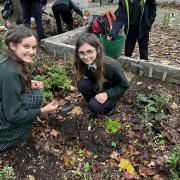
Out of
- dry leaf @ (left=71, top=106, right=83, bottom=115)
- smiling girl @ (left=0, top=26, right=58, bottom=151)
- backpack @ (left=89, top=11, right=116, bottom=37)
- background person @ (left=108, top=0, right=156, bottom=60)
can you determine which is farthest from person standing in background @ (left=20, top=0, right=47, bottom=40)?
smiling girl @ (left=0, top=26, right=58, bottom=151)

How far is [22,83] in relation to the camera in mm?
2996

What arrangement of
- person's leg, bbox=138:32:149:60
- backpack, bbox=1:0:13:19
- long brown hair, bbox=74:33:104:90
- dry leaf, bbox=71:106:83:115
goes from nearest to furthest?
long brown hair, bbox=74:33:104:90 < dry leaf, bbox=71:106:83:115 < person's leg, bbox=138:32:149:60 < backpack, bbox=1:0:13:19

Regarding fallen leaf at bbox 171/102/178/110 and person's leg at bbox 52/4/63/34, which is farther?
person's leg at bbox 52/4/63/34

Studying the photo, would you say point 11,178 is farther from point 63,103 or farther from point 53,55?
point 53,55

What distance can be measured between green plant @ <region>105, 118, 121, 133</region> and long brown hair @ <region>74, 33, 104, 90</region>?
0.44 m

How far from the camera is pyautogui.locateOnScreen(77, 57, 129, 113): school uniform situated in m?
3.44

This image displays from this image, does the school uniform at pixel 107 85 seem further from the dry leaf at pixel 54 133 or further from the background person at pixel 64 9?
the background person at pixel 64 9

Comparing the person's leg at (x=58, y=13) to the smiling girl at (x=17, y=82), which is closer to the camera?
the smiling girl at (x=17, y=82)

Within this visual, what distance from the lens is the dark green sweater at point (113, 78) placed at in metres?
3.43

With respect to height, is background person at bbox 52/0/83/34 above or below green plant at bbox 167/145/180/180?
above

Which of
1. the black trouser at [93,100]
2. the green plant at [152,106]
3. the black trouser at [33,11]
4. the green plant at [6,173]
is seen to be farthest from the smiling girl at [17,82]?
the black trouser at [33,11]

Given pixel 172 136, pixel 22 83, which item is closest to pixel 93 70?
pixel 22 83

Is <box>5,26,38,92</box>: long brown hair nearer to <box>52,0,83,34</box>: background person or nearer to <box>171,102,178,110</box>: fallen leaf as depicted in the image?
<box>171,102,178,110</box>: fallen leaf

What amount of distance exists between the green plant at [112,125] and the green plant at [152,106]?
317mm
